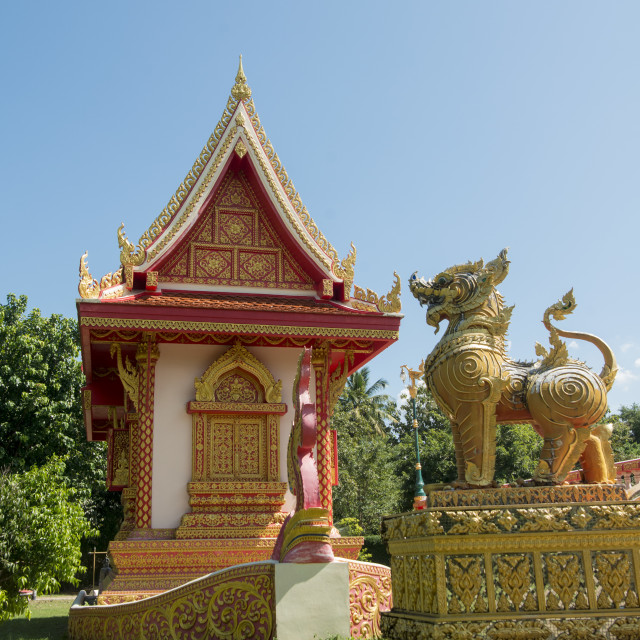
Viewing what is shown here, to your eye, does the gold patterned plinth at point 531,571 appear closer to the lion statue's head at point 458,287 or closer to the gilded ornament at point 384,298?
the lion statue's head at point 458,287

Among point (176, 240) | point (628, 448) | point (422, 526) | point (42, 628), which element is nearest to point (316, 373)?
point (176, 240)

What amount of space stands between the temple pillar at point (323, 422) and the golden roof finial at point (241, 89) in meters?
4.11

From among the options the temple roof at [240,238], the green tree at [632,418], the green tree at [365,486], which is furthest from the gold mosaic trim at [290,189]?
the green tree at [632,418]

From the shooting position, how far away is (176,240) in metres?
9.62

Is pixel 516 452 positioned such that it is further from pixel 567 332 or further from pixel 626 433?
pixel 567 332

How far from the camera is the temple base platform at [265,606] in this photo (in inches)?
227

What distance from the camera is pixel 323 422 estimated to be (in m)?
9.63

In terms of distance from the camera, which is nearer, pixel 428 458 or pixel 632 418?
pixel 428 458

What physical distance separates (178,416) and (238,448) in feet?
2.93

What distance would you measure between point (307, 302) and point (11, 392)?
15855mm

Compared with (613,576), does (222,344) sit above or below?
above

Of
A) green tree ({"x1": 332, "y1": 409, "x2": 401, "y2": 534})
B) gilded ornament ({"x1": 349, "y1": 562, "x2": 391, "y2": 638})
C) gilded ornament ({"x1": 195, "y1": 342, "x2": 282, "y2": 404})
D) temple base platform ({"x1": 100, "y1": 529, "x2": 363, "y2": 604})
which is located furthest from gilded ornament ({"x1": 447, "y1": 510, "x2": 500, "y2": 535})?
green tree ({"x1": 332, "y1": 409, "x2": 401, "y2": 534})

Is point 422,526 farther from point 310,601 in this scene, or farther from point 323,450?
point 323,450

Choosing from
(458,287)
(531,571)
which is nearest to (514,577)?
(531,571)
